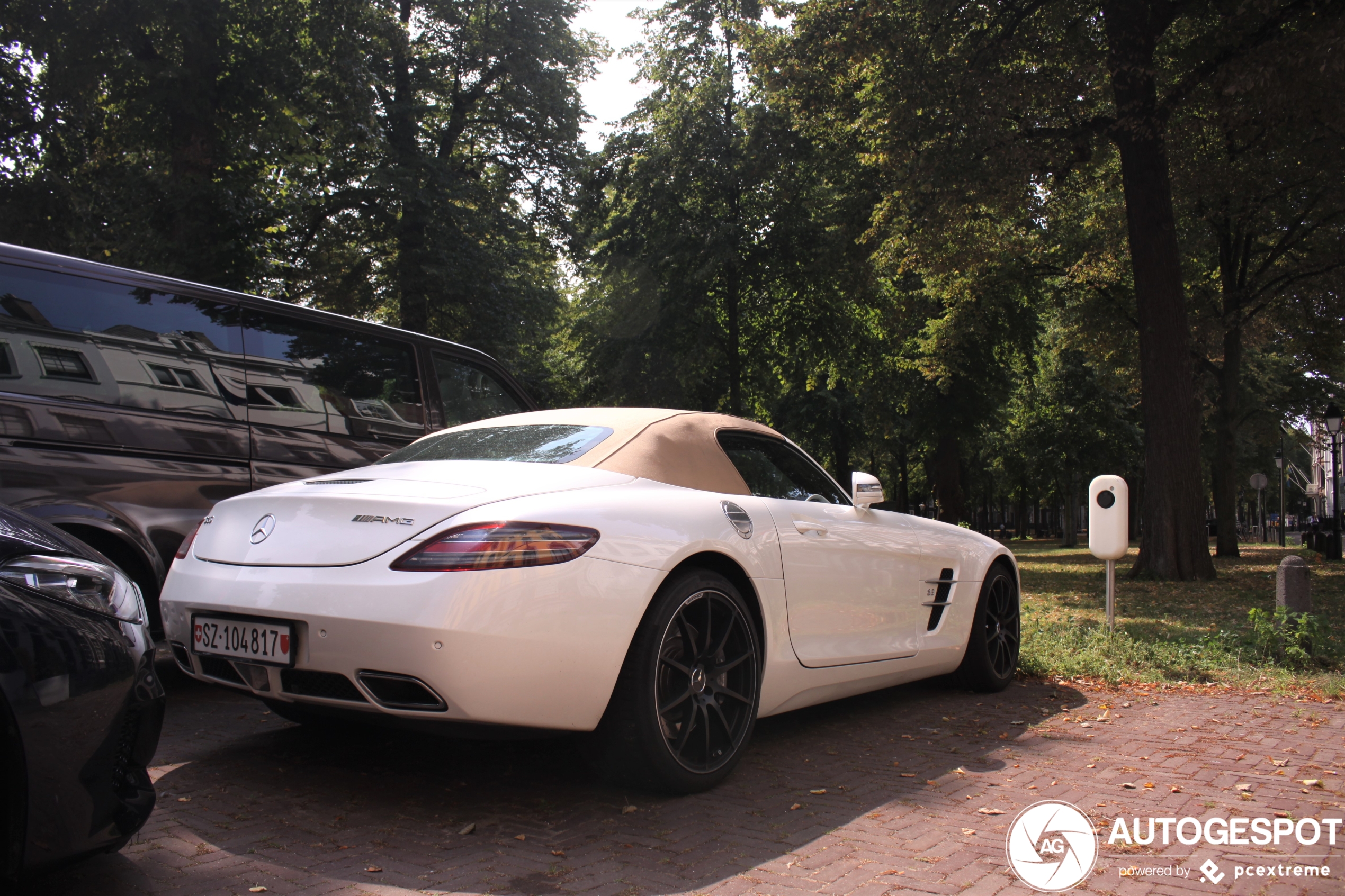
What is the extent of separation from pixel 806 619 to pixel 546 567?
1.48m

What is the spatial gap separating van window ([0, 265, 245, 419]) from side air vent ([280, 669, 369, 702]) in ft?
7.20

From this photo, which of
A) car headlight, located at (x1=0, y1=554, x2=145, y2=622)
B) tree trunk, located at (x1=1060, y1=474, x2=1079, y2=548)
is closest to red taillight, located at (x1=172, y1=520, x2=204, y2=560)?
car headlight, located at (x1=0, y1=554, x2=145, y2=622)

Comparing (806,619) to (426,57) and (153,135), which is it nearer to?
(153,135)

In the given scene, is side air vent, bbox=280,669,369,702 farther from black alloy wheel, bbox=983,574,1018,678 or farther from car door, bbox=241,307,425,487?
black alloy wheel, bbox=983,574,1018,678

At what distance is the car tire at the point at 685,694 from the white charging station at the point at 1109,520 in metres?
4.16

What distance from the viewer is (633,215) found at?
25000 mm

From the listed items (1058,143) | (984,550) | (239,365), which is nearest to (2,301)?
(239,365)

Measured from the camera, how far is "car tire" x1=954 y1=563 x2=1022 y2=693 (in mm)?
5742

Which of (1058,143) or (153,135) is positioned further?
(153,135)

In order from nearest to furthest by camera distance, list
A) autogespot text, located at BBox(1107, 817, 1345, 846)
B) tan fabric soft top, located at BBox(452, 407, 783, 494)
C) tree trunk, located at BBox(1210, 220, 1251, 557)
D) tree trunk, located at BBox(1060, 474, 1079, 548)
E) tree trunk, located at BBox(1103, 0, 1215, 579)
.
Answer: autogespot text, located at BBox(1107, 817, 1345, 846) → tan fabric soft top, located at BBox(452, 407, 783, 494) → tree trunk, located at BBox(1103, 0, 1215, 579) → tree trunk, located at BBox(1210, 220, 1251, 557) → tree trunk, located at BBox(1060, 474, 1079, 548)

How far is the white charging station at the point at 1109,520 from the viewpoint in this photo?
697cm

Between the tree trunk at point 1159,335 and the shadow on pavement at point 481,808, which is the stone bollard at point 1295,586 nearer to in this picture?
the shadow on pavement at point 481,808

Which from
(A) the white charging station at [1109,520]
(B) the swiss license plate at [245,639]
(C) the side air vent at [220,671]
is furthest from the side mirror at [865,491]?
(A) the white charging station at [1109,520]

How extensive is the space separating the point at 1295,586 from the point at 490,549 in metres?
6.61
